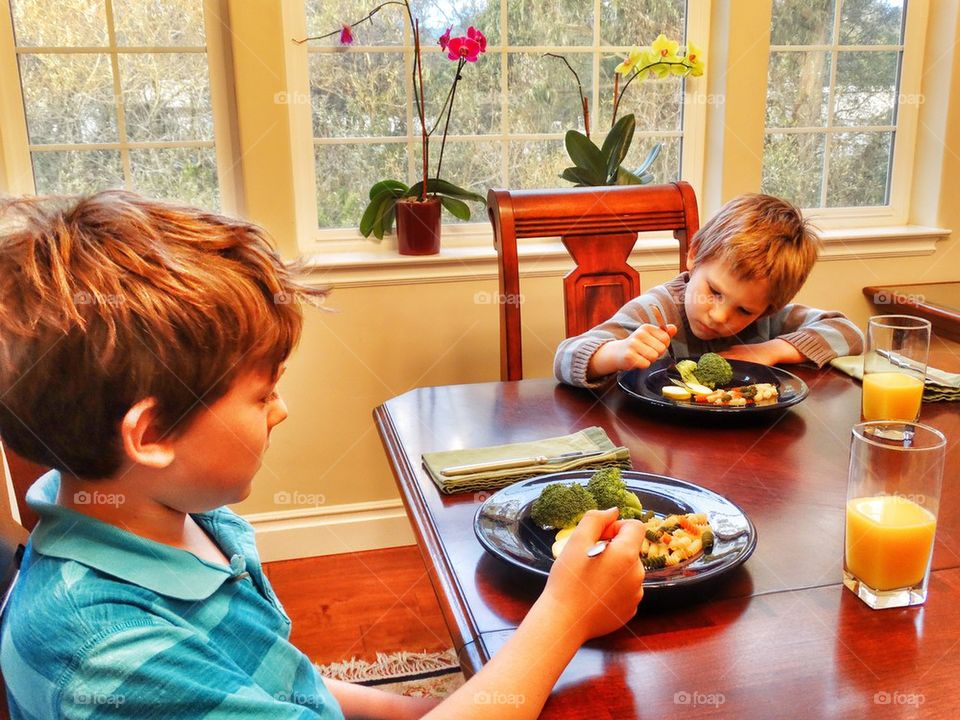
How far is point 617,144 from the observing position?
7.94ft

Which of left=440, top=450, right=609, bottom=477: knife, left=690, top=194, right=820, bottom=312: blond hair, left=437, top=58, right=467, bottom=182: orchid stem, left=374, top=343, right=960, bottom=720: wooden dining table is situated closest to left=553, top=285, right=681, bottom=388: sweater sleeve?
left=690, top=194, right=820, bottom=312: blond hair

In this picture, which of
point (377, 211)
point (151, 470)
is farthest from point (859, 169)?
point (151, 470)

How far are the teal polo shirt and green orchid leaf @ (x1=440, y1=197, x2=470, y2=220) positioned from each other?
181cm

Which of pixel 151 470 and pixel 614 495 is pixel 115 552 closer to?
pixel 151 470

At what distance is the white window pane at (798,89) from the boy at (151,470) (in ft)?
7.67

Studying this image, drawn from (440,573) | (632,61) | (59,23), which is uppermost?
(59,23)

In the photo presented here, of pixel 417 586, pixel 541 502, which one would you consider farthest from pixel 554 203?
pixel 417 586

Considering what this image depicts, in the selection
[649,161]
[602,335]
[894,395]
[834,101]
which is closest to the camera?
[894,395]

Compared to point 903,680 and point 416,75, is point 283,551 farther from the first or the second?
point 903,680

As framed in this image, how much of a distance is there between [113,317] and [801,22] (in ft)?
8.63

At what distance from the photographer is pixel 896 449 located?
87cm

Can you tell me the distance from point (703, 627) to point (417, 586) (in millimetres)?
1725

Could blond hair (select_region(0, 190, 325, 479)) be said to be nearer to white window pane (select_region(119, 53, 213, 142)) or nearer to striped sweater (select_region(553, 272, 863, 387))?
striped sweater (select_region(553, 272, 863, 387))

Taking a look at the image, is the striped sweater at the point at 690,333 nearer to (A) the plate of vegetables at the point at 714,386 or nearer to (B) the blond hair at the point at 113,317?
(A) the plate of vegetables at the point at 714,386
